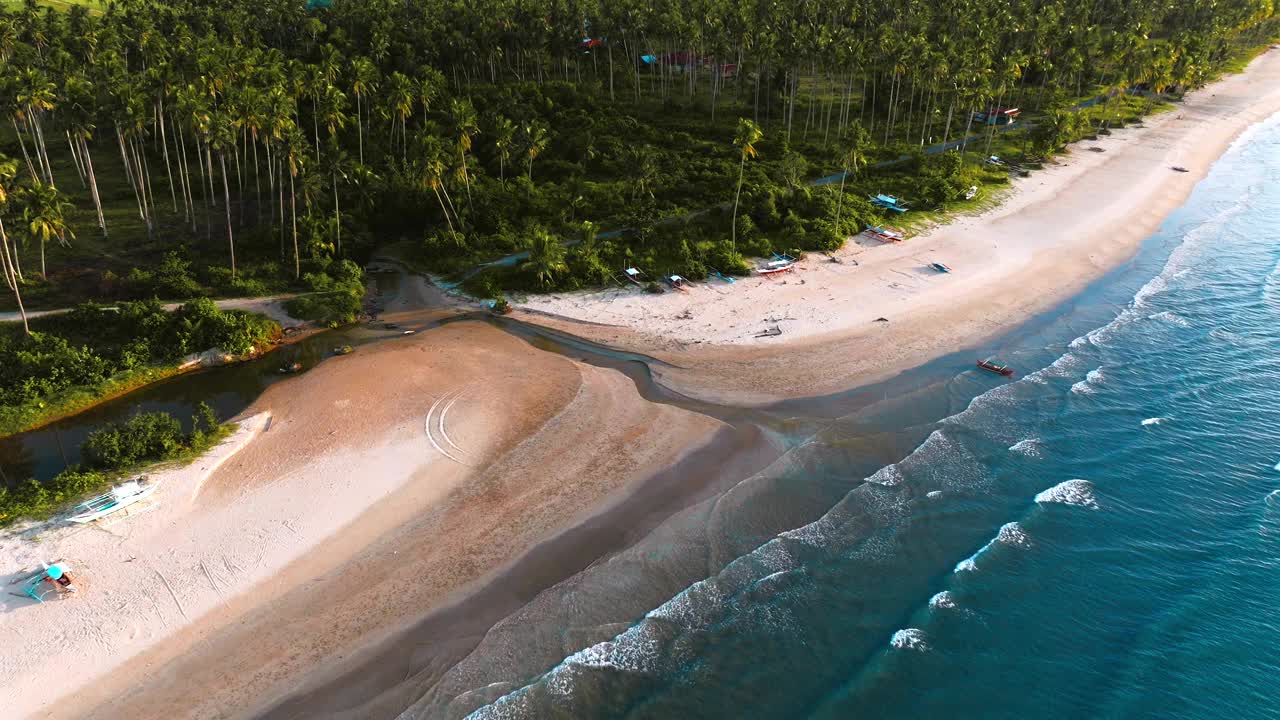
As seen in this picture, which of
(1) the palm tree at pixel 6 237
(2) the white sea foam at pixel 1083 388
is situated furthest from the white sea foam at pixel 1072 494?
(1) the palm tree at pixel 6 237

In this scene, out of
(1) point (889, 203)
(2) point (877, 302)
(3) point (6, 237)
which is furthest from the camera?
(1) point (889, 203)

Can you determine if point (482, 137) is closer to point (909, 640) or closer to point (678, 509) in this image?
point (678, 509)

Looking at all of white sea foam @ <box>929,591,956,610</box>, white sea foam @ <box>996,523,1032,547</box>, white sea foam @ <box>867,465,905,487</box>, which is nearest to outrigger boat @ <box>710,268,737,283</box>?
white sea foam @ <box>867,465,905,487</box>

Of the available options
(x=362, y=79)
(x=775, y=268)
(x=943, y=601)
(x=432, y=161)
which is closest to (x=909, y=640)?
(x=943, y=601)

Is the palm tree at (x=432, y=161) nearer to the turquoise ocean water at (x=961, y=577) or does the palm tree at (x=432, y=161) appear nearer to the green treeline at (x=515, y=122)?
the green treeline at (x=515, y=122)

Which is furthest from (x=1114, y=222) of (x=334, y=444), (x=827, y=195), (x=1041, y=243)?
(x=334, y=444)

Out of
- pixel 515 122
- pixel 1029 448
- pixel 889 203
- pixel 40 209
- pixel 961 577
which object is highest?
pixel 515 122
